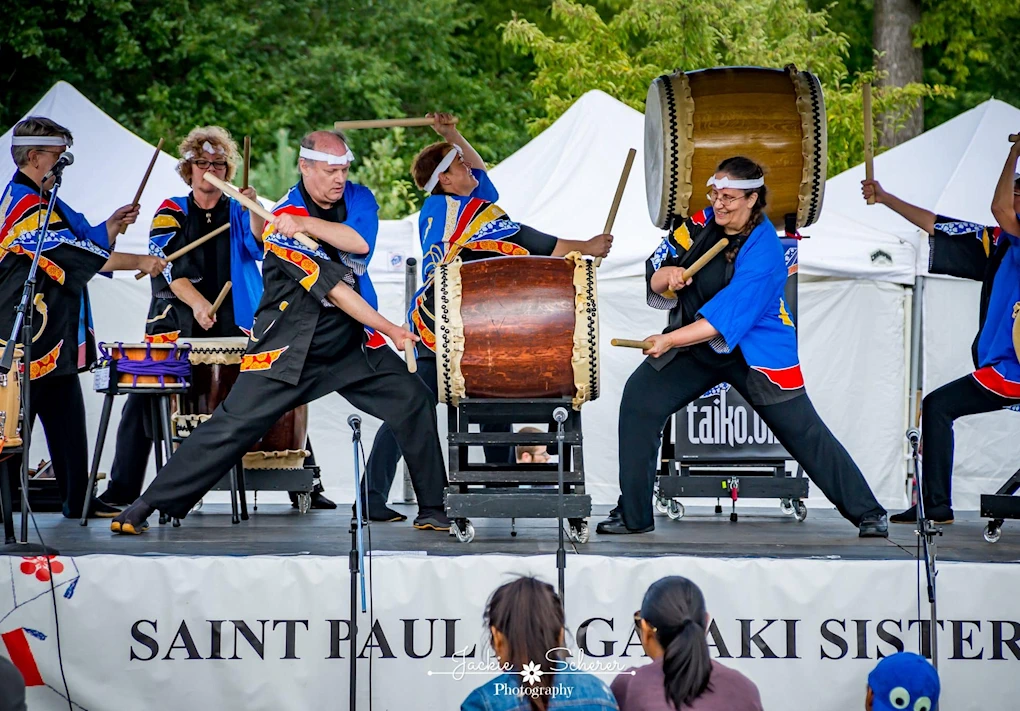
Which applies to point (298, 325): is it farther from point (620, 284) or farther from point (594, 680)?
point (620, 284)

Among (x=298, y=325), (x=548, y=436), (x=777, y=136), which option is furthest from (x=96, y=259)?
(x=777, y=136)

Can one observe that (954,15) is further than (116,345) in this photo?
Yes

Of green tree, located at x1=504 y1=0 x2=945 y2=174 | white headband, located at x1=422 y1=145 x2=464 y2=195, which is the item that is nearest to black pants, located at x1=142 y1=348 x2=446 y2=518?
white headband, located at x1=422 y1=145 x2=464 y2=195

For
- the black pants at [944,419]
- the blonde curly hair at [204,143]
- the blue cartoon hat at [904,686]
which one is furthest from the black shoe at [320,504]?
the blue cartoon hat at [904,686]

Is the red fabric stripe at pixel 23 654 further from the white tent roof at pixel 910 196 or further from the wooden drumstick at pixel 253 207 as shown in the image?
the white tent roof at pixel 910 196

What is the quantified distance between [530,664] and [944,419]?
2910 millimetres

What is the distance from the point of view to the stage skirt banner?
3.92 meters

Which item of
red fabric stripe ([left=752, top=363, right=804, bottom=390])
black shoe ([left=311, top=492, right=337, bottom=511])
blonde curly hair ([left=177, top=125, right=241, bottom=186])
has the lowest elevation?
black shoe ([left=311, top=492, right=337, bottom=511])

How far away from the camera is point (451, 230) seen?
5113 millimetres

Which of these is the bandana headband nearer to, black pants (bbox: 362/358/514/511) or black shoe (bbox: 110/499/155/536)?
black shoe (bbox: 110/499/155/536)

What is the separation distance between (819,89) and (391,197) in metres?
7.82

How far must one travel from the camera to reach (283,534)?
15.1ft

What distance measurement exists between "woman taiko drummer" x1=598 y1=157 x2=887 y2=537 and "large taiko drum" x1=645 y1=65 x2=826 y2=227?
0.43 m

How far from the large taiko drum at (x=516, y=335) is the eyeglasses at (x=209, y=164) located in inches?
58.0
